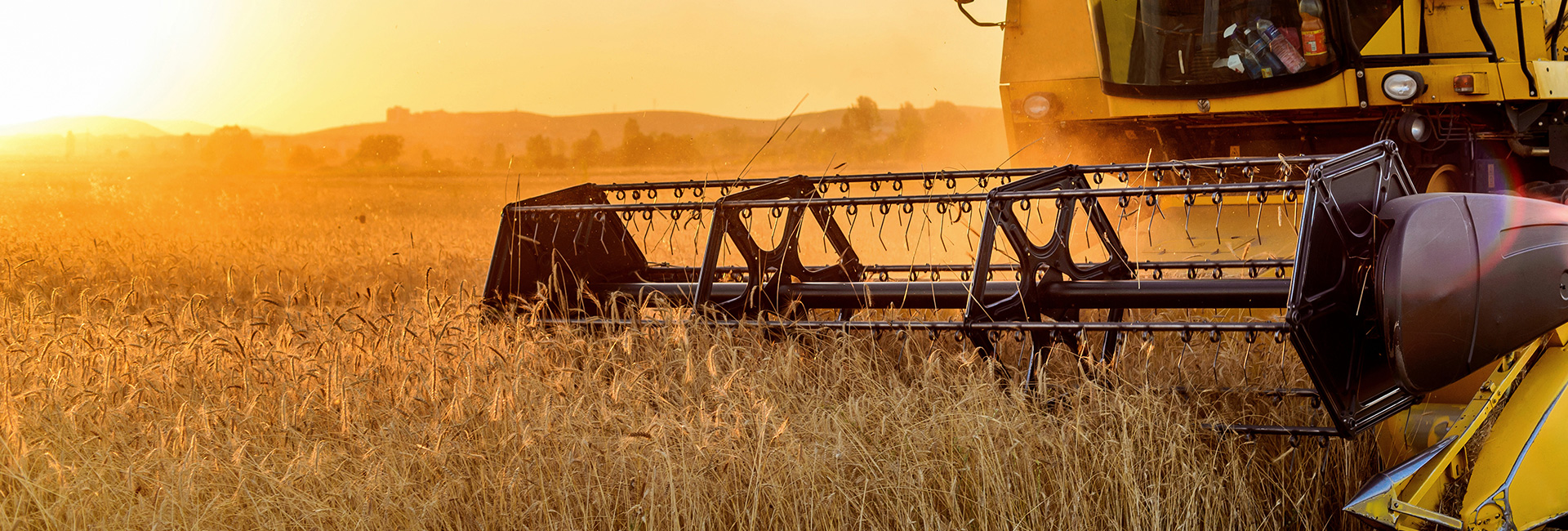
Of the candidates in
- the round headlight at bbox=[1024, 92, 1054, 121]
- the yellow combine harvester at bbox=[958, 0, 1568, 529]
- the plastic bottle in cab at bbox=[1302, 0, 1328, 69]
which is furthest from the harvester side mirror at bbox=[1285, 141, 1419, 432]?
the round headlight at bbox=[1024, 92, 1054, 121]

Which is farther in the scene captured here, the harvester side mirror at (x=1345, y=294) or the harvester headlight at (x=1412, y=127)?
the harvester headlight at (x=1412, y=127)

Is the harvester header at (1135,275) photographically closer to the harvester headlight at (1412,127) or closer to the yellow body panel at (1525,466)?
the yellow body panel at (1525,466)

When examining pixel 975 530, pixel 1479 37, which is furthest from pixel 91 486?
pixel 1479 37

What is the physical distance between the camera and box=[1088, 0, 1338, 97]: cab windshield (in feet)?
19.3

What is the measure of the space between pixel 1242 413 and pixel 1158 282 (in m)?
0.42

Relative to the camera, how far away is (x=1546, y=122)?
6164 millimetres

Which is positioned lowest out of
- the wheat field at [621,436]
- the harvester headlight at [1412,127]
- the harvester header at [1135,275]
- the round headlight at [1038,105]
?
the wheat field at [621,436]

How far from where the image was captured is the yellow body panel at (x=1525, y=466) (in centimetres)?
229

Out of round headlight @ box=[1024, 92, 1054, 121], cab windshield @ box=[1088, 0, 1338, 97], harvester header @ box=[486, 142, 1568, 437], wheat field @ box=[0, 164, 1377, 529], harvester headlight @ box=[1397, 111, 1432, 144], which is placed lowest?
wheat field @ box=[0, 164, 1377, 529]

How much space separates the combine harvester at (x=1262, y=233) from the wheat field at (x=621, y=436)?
15cm

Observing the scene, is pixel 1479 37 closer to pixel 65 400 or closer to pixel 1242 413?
pixel 1242 413

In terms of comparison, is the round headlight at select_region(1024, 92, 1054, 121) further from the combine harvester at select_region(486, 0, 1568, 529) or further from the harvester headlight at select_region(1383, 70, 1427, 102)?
the harvester headlight at select_region(1383, 70, 1427, 102)

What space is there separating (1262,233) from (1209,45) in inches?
42.1

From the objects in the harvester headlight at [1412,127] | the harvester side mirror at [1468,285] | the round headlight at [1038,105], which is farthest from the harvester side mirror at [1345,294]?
the round headlight at [1038,105]
